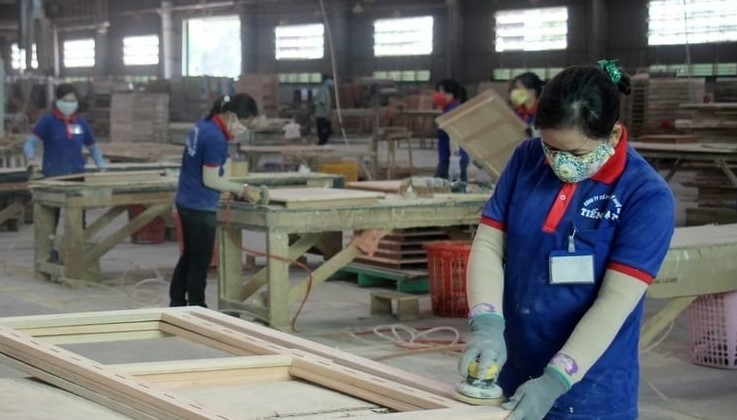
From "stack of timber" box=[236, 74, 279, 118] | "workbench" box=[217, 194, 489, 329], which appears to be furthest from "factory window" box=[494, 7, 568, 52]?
"workbench" box=[217, 194, 489, 329]

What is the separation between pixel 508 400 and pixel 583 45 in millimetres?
26812

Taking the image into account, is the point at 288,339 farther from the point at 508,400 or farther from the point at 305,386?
the point at 508,400

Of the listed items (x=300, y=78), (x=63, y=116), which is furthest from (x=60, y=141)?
(x=300, y=78)

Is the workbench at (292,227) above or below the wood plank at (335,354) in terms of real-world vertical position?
below

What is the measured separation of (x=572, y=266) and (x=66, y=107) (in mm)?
8189

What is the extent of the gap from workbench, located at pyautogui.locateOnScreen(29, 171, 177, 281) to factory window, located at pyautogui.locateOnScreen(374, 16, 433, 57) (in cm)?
2296

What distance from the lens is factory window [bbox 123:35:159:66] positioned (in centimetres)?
3788

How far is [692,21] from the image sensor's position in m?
26.3

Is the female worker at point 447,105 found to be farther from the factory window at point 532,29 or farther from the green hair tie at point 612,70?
the factory window at point 532,29

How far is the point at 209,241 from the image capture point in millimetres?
7766

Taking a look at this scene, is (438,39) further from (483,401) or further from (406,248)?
(483,401)

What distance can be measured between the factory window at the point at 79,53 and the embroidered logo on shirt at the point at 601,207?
39.0 metres

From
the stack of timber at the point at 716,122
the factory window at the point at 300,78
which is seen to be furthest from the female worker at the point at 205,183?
the factory window at the point at 300,78

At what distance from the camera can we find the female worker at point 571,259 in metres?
2.80
